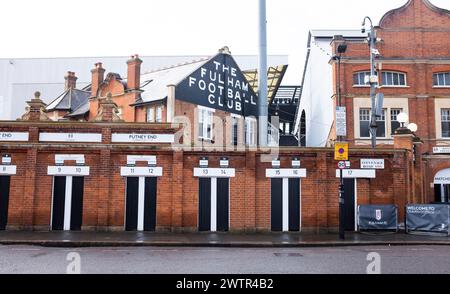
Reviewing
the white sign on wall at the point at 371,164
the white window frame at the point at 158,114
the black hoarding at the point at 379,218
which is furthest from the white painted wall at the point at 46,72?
the black hoarding at the point at 379,218

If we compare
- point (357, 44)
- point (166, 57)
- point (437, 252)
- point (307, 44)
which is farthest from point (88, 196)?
point (166, 57)

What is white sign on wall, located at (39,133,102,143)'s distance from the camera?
19.4 metres

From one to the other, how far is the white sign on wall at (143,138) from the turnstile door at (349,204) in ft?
26.3

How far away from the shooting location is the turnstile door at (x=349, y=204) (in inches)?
755

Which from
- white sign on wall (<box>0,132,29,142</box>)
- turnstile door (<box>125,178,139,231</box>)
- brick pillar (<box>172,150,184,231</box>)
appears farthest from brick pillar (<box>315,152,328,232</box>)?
white sign on wall (<box>0,132,29,142</box>)

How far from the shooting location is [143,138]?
19766 mm

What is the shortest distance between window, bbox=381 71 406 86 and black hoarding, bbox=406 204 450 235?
14.7 m

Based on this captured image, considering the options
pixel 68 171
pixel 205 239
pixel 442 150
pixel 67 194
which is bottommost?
pixel 205 239

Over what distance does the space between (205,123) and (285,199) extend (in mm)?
15342

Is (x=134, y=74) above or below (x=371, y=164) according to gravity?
above

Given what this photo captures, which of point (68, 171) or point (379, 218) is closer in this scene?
point (379, 218)

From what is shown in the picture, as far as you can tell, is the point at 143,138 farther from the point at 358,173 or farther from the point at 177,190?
the point at 358,173

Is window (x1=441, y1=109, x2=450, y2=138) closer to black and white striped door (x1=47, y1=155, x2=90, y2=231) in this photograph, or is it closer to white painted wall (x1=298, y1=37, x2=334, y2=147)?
white painted wall (x1=298, y1=37, x2=334, y2=147)

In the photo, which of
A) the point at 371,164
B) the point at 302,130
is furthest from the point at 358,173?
the point at 302,130
